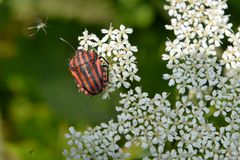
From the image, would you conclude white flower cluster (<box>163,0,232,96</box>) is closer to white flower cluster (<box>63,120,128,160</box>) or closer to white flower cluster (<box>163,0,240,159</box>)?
white flower cluster (<box>163,0,240,159</box>)

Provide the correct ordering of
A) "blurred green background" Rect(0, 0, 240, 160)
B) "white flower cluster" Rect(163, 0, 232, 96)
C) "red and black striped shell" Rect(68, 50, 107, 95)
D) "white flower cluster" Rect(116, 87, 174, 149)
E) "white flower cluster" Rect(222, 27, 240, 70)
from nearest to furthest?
"red and black striped shell" Rect(68, 50, 107, 95), "white flower cluster" Rect(116, 87, 174, 149), "white flower cluster" Rect(163, 0, 232, 96), "white flower cluster" Rect(222, 27, 240, 70), "blurred green background" Rect(0, 0, 240, 160)

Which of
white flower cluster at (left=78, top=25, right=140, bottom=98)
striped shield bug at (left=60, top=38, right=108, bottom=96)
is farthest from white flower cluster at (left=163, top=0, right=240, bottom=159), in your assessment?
striped shield bug at (left=60, top=38, right=108, bottom=96)

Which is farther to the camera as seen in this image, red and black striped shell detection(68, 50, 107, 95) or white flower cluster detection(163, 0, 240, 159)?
white flower cluster detection(163, 0, 240, 159)

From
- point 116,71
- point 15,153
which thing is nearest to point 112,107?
point 15,153

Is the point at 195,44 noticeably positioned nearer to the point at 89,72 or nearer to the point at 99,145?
the point at 89,72

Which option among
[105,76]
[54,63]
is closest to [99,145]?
[105,76]

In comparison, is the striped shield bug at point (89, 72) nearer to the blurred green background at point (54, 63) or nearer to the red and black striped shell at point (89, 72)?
the red and black striped shell at point (89, 72)

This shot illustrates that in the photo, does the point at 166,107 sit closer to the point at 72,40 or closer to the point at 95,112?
the point at 95,112

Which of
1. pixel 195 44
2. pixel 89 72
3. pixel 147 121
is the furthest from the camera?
pixel 195 44
